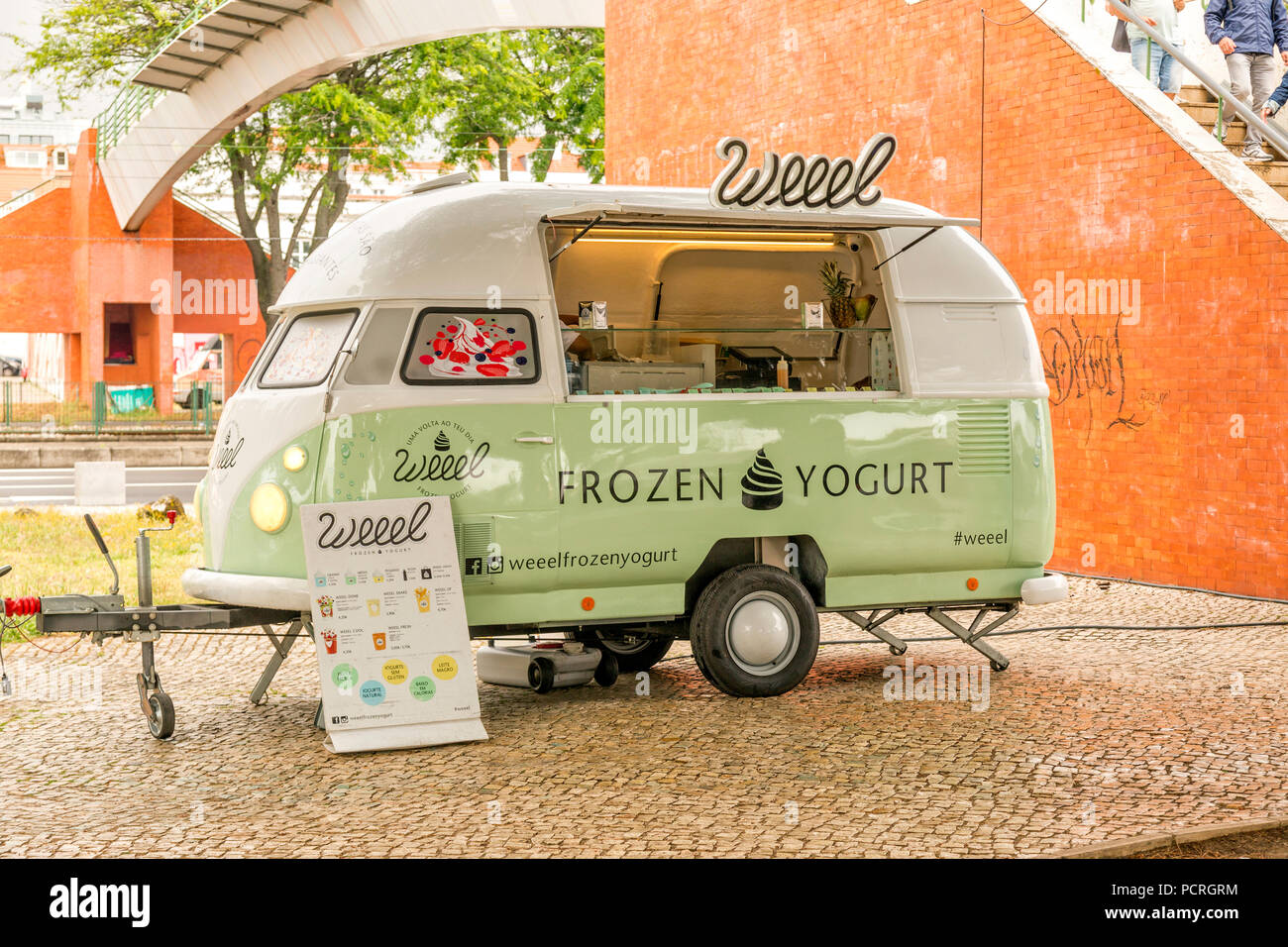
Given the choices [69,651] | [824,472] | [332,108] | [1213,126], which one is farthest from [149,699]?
[332,108]

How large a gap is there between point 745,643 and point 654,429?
4.66 feet

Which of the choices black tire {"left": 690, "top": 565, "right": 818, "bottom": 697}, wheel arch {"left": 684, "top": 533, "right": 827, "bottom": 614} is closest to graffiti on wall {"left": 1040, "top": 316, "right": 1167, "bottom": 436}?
wheel arch {"left": 684, "top": 533, "right": 827, "bottom": 614}

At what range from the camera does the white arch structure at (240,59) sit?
22016mm

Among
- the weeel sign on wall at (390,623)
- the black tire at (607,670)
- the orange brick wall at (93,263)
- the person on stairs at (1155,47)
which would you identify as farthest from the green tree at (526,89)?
the weeel sign on wall at (390,623)

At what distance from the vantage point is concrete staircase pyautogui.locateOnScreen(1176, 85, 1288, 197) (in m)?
12.9

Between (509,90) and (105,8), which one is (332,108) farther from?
(105,8)

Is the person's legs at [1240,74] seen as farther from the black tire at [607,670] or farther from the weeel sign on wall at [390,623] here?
the weeel sign on wall at [390,623]

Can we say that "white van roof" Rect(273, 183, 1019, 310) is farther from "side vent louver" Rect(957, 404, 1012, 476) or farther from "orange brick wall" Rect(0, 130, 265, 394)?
"orange brick wall" Rect(0, 130, 265, 394)

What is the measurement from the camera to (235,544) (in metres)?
7.89

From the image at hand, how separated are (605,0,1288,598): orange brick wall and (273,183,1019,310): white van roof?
464 centimetres

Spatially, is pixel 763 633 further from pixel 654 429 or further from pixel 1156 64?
pixel 1156 64

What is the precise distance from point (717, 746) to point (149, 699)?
3.09 meters

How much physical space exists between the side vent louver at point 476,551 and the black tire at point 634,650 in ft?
4.32

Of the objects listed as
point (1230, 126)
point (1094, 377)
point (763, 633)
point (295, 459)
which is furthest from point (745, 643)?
point (1230, 126)
